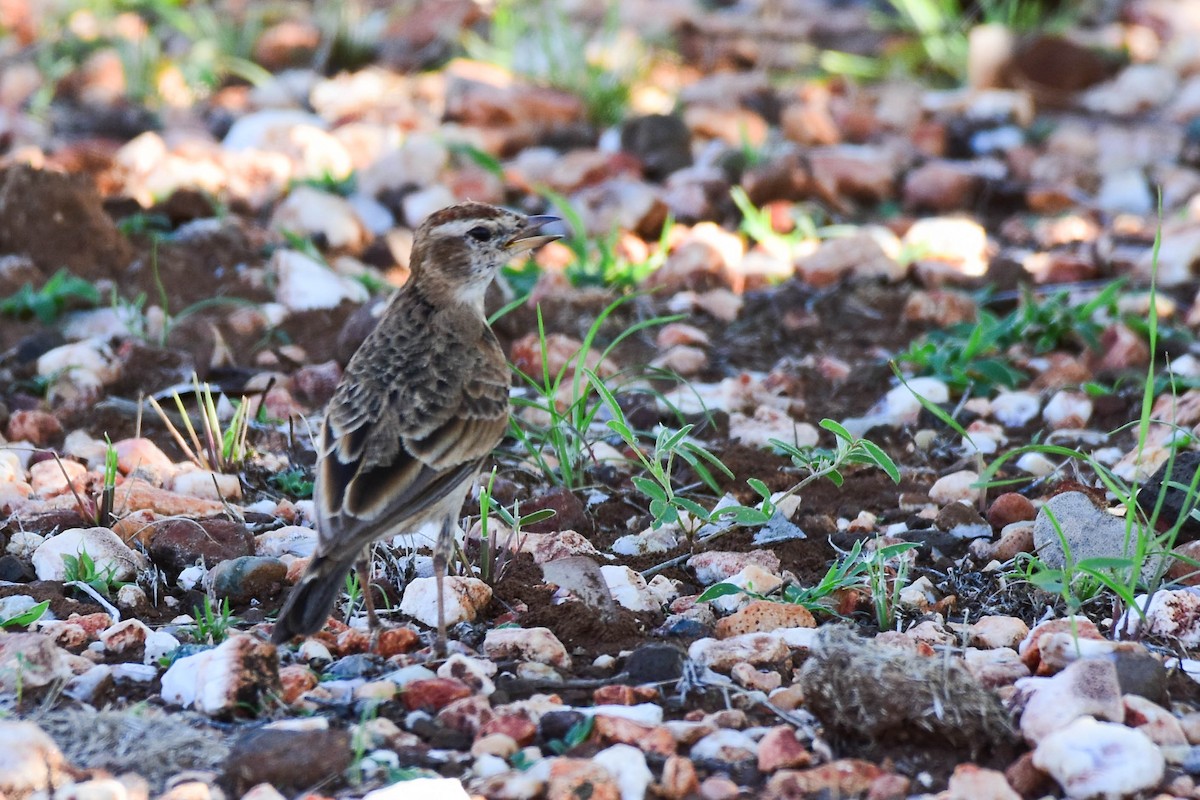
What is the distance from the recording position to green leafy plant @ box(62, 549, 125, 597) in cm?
455

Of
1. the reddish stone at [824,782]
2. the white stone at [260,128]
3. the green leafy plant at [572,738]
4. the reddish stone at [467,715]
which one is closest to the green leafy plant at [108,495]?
the reddish stone at [467,715]

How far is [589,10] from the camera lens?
41.2ft

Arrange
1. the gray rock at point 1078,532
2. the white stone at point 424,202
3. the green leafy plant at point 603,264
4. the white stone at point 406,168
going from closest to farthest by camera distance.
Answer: the gray rock at point 1078,532
the green leafy plant at point 603,264
the white stone at point 424,202
the white stone at point 406,168

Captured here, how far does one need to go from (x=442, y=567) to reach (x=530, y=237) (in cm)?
160

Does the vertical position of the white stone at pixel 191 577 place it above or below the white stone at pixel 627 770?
below

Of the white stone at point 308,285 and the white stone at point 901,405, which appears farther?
the white stone at point 308,285

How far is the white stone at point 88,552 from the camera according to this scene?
464 centimetres

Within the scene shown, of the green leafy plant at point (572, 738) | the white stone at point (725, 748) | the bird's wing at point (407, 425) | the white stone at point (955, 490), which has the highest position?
the bird's wing at point (407, 425)

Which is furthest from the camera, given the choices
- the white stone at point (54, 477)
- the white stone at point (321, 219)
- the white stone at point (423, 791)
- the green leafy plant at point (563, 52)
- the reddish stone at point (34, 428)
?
the green leafy plant at point (563, 52)

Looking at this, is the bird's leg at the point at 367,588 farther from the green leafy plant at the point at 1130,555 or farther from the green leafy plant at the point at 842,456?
the green leafy plant at the point at 1130,555

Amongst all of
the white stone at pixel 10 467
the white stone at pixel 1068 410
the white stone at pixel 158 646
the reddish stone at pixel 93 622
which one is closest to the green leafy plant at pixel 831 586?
the white stone at pixel 158 646

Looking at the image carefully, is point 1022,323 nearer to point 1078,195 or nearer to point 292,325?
point 1078,195

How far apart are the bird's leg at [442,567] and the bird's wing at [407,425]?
109 mm

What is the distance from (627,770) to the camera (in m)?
3.48
